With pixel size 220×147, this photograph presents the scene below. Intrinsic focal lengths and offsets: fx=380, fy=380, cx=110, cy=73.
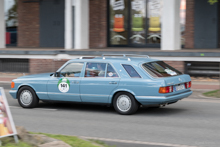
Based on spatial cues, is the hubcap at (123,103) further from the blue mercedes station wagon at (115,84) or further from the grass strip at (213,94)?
the grass strip at (213,94)

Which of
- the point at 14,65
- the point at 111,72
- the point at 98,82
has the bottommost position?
the point at 14,65

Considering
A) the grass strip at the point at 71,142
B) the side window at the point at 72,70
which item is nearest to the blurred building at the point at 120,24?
the side window at the point at 72,70

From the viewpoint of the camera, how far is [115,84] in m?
9.18

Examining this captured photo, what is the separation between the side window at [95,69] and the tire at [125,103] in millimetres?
731

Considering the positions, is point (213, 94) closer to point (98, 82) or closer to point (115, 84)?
point (115, 84)

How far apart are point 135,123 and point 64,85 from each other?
2.44m

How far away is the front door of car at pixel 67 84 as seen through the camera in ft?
31.7

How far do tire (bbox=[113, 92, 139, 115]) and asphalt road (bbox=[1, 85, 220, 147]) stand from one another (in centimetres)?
15

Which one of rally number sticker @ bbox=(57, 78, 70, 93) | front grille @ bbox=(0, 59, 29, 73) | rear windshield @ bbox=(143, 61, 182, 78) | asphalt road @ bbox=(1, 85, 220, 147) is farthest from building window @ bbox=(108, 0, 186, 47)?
rally number sticker @ bbox=(57, 78, 70, 93)

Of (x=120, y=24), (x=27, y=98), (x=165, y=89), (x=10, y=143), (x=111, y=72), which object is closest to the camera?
(x=10, y=143)

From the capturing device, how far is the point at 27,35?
2395cm

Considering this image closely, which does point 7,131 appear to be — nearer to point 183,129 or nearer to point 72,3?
point 183,129

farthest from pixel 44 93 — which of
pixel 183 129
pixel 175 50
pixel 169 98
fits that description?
pixel 175 50

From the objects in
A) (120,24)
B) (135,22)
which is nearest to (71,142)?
(135,22)
